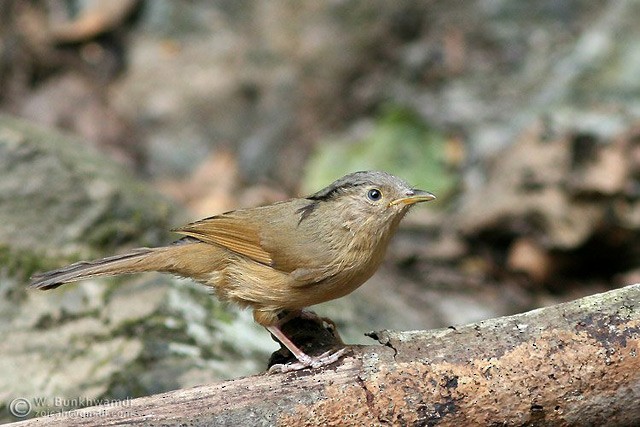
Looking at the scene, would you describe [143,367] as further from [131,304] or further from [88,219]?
[88,219]

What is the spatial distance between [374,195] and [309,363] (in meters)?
1.11

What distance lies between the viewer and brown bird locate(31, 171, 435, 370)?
439 centimetres

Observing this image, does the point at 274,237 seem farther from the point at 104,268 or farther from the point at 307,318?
the point at 104,268

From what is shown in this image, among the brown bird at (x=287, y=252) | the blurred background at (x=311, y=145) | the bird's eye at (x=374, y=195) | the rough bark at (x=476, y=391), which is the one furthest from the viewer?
the blurred background at (x=311, y=145)

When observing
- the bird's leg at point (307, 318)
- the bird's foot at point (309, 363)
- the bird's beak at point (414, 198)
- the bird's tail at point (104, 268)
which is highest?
the bird's tail at point (104, 268)

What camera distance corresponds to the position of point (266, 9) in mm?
9398

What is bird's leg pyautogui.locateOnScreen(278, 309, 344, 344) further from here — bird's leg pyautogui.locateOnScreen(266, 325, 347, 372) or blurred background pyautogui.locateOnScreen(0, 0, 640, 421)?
blurred background pyautogui.locateOnScreen(0, 0, 640, 421)

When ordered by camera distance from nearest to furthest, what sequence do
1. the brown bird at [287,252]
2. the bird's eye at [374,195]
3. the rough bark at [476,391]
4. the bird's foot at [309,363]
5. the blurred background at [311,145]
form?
1. the rough bark at [476,391]
2. the bird's foot at [309,363]
3. the brown bird at [287,252]
4. the bird's eye at [374,195]
5. the blurred background at [311,145]

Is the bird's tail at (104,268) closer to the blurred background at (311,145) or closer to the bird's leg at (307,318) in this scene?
the bird's leg at (307,318)

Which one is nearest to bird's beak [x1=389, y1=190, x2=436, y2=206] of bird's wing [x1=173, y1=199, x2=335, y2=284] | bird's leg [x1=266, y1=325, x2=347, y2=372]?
bird's wing [x1=173, y1=199, x2=335, y2=284]

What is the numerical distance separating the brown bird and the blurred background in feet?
2.84

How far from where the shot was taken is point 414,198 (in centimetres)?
448

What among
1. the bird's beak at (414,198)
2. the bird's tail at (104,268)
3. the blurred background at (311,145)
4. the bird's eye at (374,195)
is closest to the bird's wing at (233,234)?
the bird's tail at (104,268)

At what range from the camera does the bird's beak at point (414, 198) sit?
14.6ft
